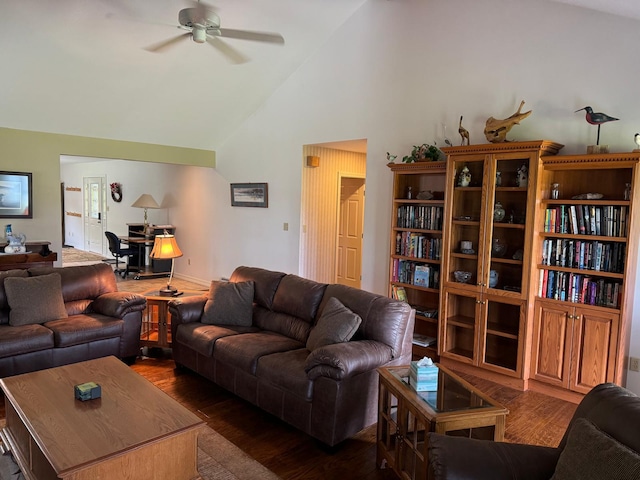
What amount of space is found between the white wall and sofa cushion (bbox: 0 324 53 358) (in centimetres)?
326

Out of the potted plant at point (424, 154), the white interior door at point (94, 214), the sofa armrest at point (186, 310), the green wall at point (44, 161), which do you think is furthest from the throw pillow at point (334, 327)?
the white interior door at point (94, 214)

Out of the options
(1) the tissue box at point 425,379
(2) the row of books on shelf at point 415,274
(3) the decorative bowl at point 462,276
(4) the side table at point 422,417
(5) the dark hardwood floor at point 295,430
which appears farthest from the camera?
(2) the row of books on shelf at point 415,274

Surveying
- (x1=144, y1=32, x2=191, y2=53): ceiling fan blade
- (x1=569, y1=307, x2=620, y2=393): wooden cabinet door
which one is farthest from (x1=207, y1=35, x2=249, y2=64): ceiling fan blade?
(x1=569, y1=307, x2=620, y2=393): wooden cabinet door

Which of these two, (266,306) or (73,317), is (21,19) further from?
(266,306)

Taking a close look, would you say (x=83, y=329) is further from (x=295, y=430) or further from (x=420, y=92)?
(x=420, y=92)

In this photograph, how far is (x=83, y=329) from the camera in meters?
3.72

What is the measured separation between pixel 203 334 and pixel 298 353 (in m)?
0.89

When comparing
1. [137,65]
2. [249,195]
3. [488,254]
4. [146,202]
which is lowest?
[488,254]

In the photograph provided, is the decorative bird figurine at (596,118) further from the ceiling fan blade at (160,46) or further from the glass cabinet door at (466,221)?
the ceiling fan blade at (160,46)

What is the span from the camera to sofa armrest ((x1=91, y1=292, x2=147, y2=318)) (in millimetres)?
4016

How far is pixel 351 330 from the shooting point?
3.03 m

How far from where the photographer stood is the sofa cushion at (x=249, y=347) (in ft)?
10.5

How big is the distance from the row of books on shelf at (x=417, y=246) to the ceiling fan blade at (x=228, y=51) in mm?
2869

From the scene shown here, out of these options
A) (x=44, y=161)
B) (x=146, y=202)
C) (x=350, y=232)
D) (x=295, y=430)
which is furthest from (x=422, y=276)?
(x=146, y=202)
